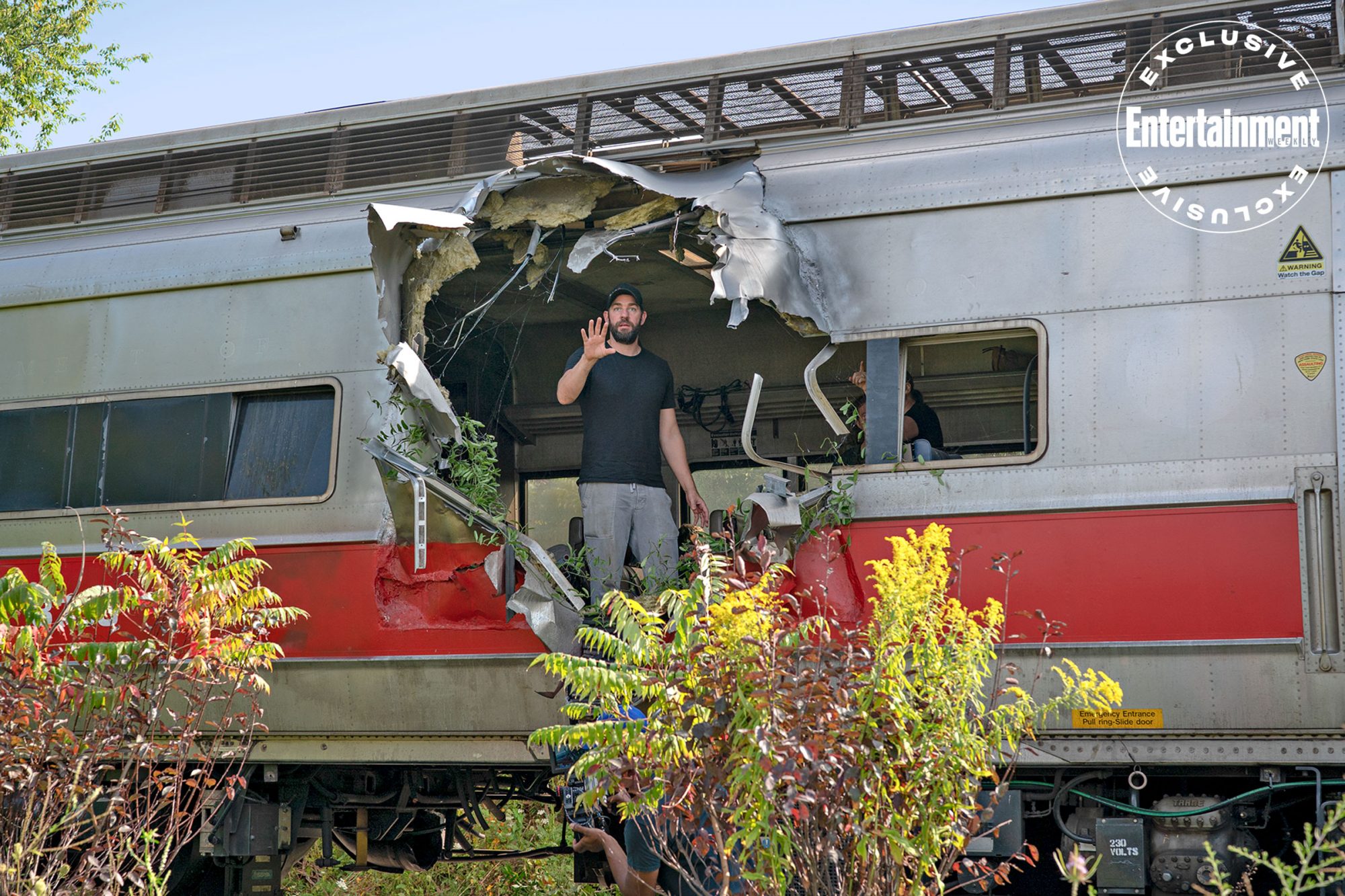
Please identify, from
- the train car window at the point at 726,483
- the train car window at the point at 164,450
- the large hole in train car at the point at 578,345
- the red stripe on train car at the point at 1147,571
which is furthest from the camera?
the train car window at the point at 726,483

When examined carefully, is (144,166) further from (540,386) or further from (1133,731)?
(1133,731)

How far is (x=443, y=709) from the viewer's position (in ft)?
23.5

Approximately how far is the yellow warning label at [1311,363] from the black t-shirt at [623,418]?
3.33m

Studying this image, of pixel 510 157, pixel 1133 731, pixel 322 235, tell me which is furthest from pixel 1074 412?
pixel 322 235

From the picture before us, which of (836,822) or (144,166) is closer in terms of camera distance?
(836,822)

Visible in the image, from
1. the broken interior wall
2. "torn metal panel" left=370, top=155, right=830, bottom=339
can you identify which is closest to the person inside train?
"torn metal panel" left=370, top=155, right=830, bottom=339

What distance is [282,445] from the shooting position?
7578 mm

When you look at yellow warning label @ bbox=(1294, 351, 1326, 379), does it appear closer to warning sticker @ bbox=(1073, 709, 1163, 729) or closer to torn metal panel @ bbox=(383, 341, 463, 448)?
warning sticker @ bbox=(1073, 709, 1163, 729)

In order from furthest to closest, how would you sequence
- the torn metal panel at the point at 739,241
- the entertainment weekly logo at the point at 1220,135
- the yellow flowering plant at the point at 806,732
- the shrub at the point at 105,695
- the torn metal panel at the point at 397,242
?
1. the torn metal panel at the point at 397,242
2. the torn metal panel at the point at 739,241
3. the entertainment weekly logo at the point at 1220,135
4. the shrub at the point at 105,695
5. the yellow flowering plant at the point at 806,732

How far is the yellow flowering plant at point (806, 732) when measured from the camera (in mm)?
4305

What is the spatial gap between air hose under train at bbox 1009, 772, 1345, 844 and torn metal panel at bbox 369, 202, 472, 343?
3999 mm

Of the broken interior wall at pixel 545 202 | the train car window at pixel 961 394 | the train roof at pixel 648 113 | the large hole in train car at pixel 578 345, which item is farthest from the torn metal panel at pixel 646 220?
the large hole in train car at pixel 578 345

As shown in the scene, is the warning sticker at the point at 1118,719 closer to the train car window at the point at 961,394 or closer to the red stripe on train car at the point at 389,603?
the train car window at the point at 961,394

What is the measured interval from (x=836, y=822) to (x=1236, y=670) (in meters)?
2.51
